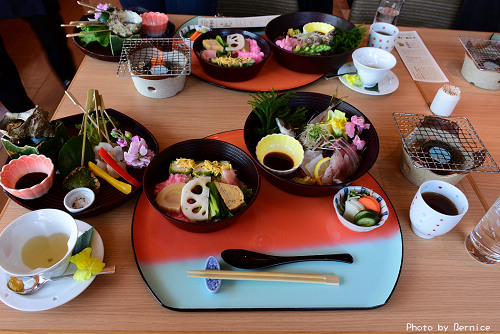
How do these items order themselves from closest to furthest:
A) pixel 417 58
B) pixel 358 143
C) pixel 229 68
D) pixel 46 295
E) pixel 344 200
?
pixel 46 295
pixel 344 200
pixel 358 143
pixel 229 68
pixel 417 58

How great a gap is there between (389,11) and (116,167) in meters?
1.61

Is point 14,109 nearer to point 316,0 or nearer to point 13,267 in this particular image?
point 13,267

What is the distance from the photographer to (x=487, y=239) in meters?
0.95

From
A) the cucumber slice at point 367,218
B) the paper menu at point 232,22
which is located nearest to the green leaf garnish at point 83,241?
the cucumber slice at point 367,218

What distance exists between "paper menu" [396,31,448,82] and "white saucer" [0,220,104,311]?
5.41 feet

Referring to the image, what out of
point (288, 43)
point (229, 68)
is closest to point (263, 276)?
point (229, 68)

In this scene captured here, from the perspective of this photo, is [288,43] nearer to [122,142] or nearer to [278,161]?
[278,161]

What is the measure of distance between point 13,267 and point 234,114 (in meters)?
0.90

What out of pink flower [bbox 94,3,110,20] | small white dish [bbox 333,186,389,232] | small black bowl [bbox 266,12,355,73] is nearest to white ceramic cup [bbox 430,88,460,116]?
small black bowl [bbox 266,12,355,73]

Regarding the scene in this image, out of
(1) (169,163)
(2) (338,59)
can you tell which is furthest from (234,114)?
(2) (338,59)

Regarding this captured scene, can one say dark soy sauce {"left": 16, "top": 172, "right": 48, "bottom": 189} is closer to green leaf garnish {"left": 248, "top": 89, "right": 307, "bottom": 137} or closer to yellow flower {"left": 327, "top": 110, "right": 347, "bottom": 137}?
green leaf garnish {"left": 248, "top": 89, "right": 307, "bottom": 137}

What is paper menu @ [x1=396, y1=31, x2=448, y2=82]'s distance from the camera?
1652 millimetres

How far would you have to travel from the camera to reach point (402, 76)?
1.65m

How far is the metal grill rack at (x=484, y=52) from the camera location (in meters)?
1.57
